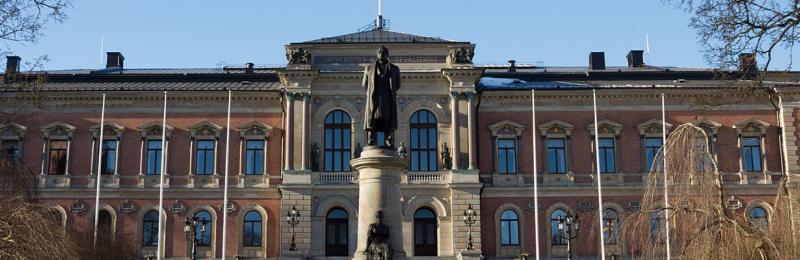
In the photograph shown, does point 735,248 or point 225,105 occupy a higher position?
point 225,105

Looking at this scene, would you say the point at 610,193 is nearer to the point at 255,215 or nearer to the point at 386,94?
the point at 255,215

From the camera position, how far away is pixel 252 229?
46.8m

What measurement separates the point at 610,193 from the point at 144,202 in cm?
2236

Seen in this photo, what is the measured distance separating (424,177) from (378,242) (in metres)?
26.1

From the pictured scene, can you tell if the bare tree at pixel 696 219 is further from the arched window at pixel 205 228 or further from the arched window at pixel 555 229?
the arched window at pixel 205 228

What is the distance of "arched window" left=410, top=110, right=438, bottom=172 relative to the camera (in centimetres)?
4656

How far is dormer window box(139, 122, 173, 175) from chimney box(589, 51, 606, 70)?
75.5 feet

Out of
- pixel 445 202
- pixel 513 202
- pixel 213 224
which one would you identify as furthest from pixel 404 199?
pixel 213 224

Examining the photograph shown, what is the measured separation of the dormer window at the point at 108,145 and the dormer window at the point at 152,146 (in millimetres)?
1201

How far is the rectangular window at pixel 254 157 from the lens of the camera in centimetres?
4741

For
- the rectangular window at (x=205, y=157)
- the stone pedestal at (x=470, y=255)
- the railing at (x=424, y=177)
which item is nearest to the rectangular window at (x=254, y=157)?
the rectangular window at (x=205, y=157)

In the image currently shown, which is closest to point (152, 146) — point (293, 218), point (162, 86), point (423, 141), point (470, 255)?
point (162, 86)

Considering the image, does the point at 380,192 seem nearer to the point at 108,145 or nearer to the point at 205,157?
the point at 205,157

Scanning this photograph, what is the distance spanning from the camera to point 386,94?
70.2 ft
